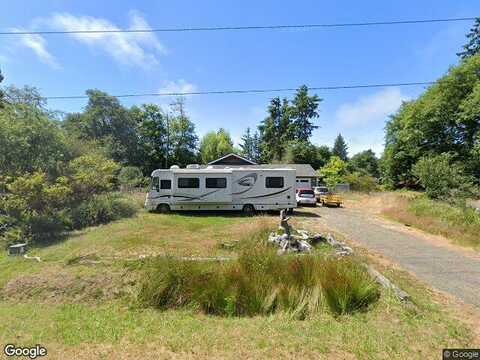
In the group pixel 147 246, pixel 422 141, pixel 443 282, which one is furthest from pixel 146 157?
pixel 443 282

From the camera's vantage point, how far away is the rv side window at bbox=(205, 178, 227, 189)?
1518 cm

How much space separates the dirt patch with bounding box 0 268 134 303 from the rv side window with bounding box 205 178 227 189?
9.72 metres

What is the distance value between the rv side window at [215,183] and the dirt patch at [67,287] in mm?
9721

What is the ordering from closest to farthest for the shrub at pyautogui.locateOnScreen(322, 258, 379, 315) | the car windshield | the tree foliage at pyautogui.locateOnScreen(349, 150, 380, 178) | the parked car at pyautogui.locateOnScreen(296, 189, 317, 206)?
the shrub at pyautogui.locateOnScreen(322, 258, 379, 315) → the parked car at pyautogui.locateOnScreen(296, 189, 317, 206) → the car windshield → the tree foliage at pyautogui.locateOnScreen(349, 150, 380, 178)

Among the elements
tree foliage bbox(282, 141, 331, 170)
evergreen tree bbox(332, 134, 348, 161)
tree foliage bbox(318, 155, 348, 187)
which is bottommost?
tree foliage bbox(318, 155, 348, 187)

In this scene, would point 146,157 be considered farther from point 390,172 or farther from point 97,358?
point 97,358

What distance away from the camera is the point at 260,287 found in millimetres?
4848

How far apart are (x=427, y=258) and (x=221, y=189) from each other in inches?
413

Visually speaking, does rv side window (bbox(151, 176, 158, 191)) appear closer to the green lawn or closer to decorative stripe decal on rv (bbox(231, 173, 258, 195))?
decorative stripe decal on rv (bbox(231, 173, 258, 195))

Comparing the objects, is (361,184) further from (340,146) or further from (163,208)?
(340,146)

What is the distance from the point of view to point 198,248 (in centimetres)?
809

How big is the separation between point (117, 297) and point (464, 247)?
1150 centimetres

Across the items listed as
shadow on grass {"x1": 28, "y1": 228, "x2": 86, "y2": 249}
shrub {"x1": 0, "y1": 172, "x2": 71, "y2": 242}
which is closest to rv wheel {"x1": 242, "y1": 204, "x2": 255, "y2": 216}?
shadow on grass {"x1": 28, "y1": 228, "x2": 86, "y2": 249}

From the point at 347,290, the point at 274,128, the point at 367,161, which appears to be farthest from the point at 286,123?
the point at 347,290
